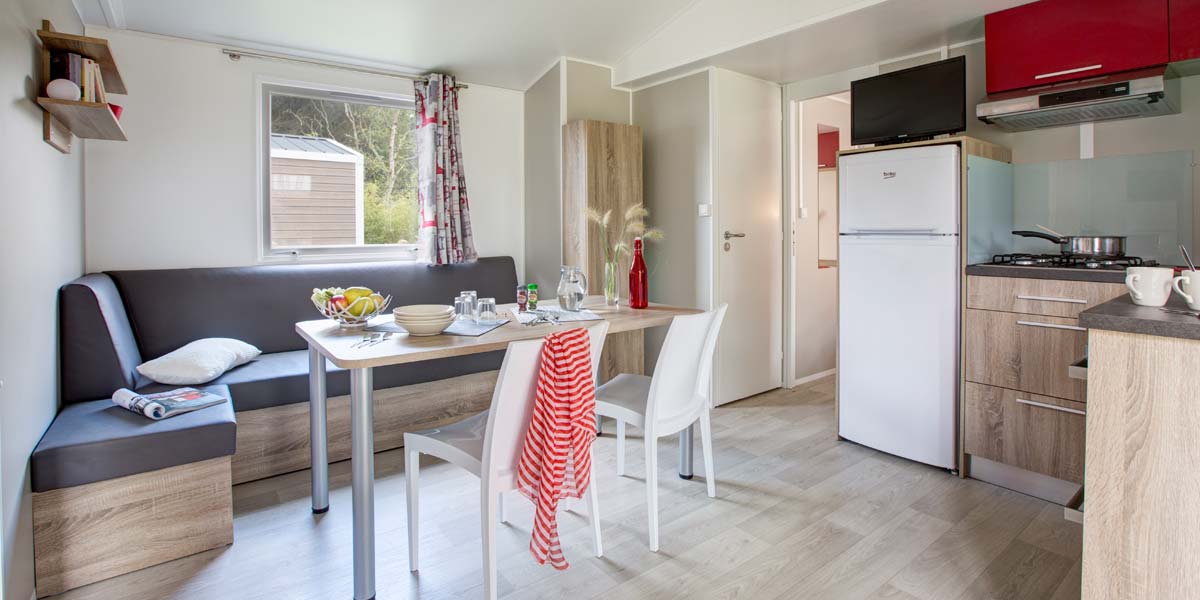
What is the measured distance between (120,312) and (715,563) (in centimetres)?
269

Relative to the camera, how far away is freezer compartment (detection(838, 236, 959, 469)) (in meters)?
2.77

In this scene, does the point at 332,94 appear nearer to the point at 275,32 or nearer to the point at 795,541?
the point at 275,32

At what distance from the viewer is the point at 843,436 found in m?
3.23

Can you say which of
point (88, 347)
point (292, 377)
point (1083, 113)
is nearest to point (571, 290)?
point (292, 377)

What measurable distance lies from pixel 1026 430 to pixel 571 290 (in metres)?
1.93

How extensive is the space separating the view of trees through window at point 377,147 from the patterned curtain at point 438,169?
0.41 ft

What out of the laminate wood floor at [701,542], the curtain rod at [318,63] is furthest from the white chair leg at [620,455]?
the curtain rod at [318,63]

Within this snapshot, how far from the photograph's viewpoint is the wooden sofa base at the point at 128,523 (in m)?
1.88

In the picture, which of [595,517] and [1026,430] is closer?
[595,517]

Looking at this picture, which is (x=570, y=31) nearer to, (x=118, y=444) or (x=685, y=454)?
(x=685, y=454)

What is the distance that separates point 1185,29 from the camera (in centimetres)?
229

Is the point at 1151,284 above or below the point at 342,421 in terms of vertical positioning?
above

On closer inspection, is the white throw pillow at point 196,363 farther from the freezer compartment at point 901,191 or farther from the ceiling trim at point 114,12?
the freezer compartment at point 901,191

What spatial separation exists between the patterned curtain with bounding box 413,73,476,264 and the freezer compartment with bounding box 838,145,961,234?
87.9 inches
